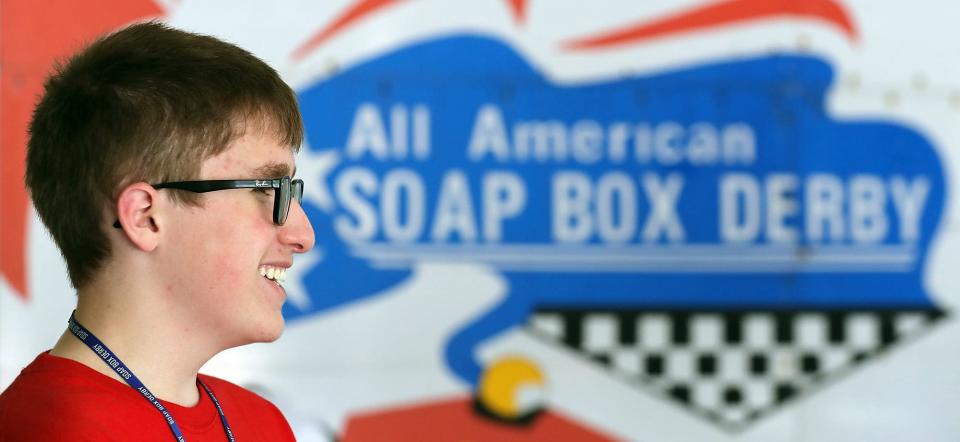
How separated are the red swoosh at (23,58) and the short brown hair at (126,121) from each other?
1.72 meters

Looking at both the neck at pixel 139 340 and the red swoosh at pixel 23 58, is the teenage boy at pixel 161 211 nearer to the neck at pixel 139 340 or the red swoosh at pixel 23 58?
the neck at pixel 139 340

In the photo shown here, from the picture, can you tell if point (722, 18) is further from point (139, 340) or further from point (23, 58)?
point (139, 340)

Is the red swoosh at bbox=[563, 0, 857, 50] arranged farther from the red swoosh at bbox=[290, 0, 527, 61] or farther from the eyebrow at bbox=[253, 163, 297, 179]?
the eyebrow at bbox=[253, 163, 297, 179]

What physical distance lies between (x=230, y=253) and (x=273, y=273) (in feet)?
0.21

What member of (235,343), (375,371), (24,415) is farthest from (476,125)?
(24,415)

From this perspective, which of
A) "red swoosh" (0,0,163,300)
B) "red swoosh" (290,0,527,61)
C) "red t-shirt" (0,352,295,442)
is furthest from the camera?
"red swoosh" (290,0,527,61)

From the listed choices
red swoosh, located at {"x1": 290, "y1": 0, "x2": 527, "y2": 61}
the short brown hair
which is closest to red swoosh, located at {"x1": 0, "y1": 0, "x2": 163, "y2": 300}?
red swoosh, located at {"x1": 290, "y1": 0, "x2": 527, "y2": 61}

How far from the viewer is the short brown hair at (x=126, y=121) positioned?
3.44 feet

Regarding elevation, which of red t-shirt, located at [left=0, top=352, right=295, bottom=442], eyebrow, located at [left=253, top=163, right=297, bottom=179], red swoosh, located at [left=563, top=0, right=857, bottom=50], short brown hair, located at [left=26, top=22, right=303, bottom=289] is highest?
red swoosh, located at [left=563, top=0, right=857, bottom=50]

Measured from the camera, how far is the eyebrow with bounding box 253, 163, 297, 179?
1.11 meters

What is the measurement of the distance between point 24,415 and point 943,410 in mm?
2684

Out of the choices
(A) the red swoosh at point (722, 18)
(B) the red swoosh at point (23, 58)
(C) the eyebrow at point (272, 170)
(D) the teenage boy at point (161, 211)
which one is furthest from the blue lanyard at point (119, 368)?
(A) the red swoosh at point (722, 18)

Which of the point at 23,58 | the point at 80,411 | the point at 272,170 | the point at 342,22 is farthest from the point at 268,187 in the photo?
the point at 23,58

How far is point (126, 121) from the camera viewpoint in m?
1.05
